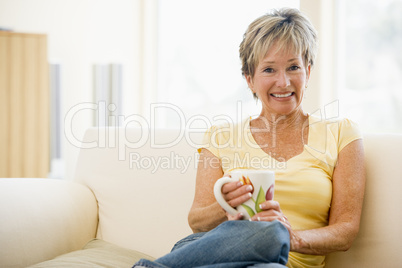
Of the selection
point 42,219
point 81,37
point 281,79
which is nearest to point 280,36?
point 281,79

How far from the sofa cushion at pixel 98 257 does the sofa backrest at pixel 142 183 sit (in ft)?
0.29

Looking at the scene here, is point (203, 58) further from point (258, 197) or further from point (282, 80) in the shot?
point (258, 197)

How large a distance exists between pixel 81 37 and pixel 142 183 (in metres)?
2.63

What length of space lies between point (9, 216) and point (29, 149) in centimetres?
205

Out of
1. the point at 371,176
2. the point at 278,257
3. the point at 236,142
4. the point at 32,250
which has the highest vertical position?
the point at 236,142

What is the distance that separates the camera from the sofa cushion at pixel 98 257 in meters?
1.48

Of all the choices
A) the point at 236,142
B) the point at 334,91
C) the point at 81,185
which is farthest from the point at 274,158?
the point at 334,91

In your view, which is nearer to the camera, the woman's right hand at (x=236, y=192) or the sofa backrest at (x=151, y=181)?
the woman's right hand at (x=236, y=192)

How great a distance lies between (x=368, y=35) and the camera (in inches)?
115

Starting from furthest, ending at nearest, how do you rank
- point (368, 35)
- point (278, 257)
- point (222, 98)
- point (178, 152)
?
point (222, 98) → point (368, 35) → point (178, 152) → point (278, 257)

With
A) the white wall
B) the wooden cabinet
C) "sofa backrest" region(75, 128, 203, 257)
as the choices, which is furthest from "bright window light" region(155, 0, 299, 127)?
"sofa backrest" region(75, 128, 203, 257)

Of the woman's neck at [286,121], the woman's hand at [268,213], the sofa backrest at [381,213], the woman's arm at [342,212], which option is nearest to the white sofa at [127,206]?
the sofa backrest at [381,213]

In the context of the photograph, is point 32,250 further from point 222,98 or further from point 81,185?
point 222,98

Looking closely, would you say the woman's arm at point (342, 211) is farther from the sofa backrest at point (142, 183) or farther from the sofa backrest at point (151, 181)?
the sofa backrest at point (142, 183)
